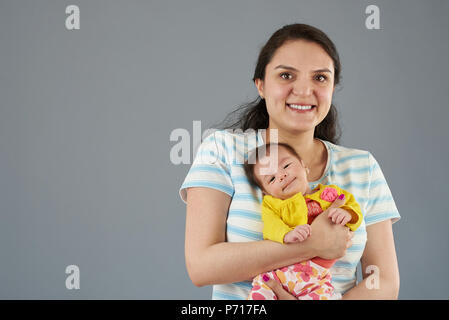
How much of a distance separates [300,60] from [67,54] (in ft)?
6.64

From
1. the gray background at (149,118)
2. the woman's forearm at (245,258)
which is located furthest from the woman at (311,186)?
the gray background at (149,118)

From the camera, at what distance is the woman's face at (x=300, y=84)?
153 centimetres

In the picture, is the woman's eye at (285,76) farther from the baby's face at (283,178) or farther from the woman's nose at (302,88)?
the baby's face at (283,178)

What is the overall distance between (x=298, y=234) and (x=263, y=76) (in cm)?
58

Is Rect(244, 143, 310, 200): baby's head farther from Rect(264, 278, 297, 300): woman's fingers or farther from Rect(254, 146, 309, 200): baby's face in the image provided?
Rect(264, 278, 297, 300): woman's fingers

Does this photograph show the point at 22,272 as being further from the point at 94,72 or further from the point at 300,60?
the point at 300,60

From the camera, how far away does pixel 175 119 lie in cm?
315

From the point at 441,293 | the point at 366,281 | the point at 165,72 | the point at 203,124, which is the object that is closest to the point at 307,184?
the point at 366,281

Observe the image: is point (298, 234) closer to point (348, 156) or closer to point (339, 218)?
point (339, 218)

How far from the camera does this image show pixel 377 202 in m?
1.59

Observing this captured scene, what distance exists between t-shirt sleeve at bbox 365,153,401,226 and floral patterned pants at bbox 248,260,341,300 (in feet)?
0.95

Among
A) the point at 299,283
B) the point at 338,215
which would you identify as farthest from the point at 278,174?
the point at 299,283

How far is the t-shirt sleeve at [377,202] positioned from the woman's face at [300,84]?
28 cm

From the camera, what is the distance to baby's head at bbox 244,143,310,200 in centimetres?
151
